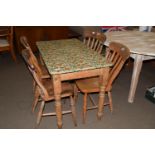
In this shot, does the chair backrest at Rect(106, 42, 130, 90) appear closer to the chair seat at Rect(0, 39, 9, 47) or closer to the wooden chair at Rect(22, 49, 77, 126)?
the wooden chair at Rect(22, 49, 77, 126)

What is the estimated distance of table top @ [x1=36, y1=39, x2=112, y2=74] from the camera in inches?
62.4

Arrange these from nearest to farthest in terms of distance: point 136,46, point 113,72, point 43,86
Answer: point 43,86, point 113,72, point 136,46

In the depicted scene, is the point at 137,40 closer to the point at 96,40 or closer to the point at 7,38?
the point at 96,40

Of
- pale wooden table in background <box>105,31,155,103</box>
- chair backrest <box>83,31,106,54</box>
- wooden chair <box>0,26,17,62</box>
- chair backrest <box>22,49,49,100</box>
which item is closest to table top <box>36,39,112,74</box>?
chair backrest <box>22,49,49,100</box>

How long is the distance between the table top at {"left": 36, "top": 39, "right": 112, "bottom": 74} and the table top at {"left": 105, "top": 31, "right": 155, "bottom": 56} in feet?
1.79

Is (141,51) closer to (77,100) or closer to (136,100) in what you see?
(136,100)

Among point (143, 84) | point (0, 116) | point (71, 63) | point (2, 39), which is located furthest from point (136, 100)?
point (2, 39)

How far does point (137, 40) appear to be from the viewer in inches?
96.0

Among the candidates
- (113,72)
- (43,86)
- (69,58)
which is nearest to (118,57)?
(113,72)

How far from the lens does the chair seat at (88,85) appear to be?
1.88 m

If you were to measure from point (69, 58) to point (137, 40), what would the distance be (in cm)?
121

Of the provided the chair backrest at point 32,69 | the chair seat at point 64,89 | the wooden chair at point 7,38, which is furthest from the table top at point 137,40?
the wooden chair at point 7,38

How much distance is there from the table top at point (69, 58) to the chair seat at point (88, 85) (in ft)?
1.11
